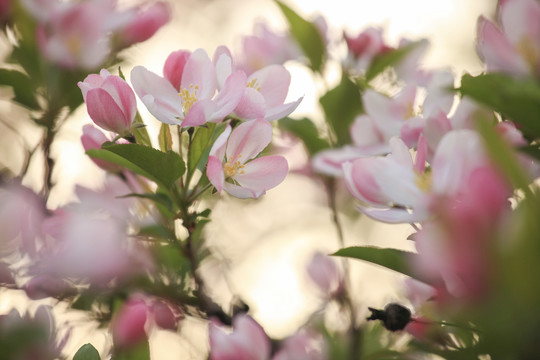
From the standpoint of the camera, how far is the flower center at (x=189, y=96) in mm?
613

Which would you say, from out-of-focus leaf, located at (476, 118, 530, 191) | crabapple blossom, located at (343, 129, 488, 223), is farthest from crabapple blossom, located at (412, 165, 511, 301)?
crabapple blossom, located at (343, 129, 488, 223)

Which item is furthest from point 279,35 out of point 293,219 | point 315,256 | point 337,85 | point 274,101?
point 293,219

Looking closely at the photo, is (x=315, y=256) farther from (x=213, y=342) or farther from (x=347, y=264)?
(x=213, y=342)

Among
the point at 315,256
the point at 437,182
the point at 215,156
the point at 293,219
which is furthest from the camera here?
the point at 293,219

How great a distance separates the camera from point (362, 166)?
532 millimetres

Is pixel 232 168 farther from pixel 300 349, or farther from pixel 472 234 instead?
pixel 472 234

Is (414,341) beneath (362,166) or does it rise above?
beneath

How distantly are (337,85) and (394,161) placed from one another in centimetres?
41

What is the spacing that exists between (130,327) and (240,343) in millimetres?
107

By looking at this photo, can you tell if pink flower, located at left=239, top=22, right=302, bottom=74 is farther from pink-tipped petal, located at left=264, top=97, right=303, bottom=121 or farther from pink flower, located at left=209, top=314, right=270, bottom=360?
pink flower, located at left=209, top=314, right=270, bottom=360

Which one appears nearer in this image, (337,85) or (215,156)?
(215,156)

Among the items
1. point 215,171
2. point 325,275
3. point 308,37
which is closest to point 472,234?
point 215,171

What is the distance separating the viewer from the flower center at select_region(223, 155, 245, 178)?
2.03ft

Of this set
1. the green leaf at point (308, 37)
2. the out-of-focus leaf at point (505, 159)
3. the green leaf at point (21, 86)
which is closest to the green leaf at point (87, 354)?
the out-of-focus leaf at point (505, 159)
